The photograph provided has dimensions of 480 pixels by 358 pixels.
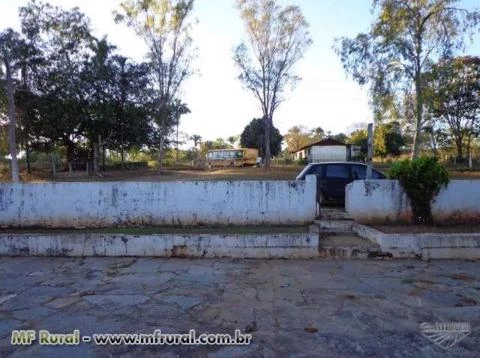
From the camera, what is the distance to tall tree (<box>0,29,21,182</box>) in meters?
18.0

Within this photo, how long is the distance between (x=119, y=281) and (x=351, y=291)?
10.6 feet

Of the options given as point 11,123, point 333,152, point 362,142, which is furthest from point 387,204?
point 362,142

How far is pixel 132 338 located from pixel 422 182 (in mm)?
7446

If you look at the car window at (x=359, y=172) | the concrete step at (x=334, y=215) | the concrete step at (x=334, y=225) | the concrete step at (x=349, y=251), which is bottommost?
the concrete step at (x=349, y=251)

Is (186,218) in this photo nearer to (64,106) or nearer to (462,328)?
(462,328)

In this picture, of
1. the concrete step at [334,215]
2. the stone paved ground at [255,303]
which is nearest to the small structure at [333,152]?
the concrete step at [334,215]

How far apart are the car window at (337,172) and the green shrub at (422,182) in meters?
1.93

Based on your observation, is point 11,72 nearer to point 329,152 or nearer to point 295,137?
point 329,152

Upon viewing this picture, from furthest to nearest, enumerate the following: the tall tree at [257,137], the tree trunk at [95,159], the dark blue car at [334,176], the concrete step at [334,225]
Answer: the tall tree at [257,137] < the tree trunk at [95,159] < the dark blue car at [334,176] < the concrete step at [334,225]

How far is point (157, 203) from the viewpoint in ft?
30.3

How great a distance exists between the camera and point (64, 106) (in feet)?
79.2

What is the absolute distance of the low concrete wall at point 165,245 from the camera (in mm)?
7352

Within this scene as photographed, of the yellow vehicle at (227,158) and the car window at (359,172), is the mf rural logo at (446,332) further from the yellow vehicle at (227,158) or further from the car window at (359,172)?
the yellow vehicle at (227,158)

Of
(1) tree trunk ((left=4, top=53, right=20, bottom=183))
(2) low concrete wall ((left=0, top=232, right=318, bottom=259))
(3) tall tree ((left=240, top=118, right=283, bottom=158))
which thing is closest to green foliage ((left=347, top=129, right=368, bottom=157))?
(3) tall tree ((left=240, top=118, right=283, bottom=158))
